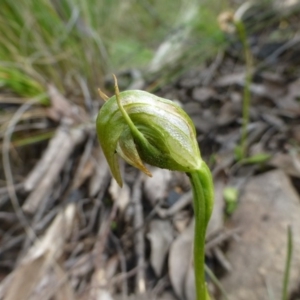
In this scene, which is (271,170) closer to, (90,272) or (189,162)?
(90,272)

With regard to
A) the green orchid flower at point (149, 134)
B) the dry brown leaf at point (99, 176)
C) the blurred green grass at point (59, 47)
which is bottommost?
the dry brown leaf at point (99, 176)

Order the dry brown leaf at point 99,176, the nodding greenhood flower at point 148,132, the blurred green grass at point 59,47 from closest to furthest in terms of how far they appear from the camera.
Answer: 1. the nodding greenhood flower at point 148,132
2. the dry brown leaf at point 99,176
3. the blurred green grass at point 59,47

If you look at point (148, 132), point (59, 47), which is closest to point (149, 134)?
point (148, 132)

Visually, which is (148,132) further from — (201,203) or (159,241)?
(159,241)

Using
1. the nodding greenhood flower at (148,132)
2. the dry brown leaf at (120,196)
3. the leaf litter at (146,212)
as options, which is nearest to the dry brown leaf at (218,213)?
the leaf litter at (146,212)

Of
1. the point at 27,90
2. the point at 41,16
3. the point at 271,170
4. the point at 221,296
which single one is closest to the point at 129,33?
the point at 41,16

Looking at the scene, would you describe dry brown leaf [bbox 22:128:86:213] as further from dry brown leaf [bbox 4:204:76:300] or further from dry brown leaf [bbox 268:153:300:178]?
dry brown leaf [bbox 268:153:300:178]

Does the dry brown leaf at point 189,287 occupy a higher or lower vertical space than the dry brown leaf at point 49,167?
lower

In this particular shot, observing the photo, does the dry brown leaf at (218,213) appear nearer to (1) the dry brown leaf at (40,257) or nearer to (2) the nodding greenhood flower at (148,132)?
(1) the dry brown leaf at (40,257)
